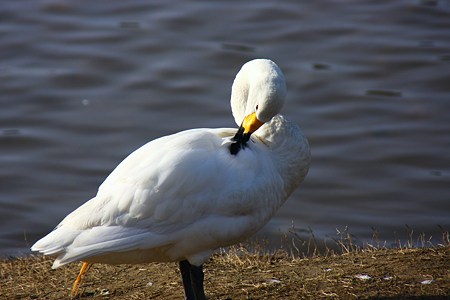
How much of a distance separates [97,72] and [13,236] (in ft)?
15.0

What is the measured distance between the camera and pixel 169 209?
6.03 m

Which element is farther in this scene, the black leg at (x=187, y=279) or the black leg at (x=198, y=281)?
the black leg at (x=187, y=279)

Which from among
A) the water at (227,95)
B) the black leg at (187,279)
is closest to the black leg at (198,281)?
Answer: the black leg at (187,279)

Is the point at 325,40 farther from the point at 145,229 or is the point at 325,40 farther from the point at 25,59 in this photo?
the point at 145,229

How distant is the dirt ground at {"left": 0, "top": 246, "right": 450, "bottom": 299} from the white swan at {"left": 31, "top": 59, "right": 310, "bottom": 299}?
0.48 meters

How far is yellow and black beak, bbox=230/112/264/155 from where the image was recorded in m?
6.29

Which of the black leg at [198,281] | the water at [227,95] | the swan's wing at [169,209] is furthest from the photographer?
the water at [227,95]

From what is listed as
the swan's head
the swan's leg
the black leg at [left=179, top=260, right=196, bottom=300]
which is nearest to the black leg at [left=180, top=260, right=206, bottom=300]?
the black leg at [left=179, top=260, right=196, bottom=300]

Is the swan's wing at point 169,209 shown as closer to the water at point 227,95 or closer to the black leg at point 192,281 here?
the black leg at point 192,281

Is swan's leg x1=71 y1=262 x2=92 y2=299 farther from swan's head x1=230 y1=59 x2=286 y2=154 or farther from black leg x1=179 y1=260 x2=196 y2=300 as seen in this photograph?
swan's head x1=230 y1=59 x2=286 y2=154

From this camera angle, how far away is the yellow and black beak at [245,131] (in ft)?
20.6

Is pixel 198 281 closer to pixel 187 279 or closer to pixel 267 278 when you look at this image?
pixel 187 279

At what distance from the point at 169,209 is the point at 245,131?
0.75m

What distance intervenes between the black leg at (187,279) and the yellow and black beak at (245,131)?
2.77 ft
